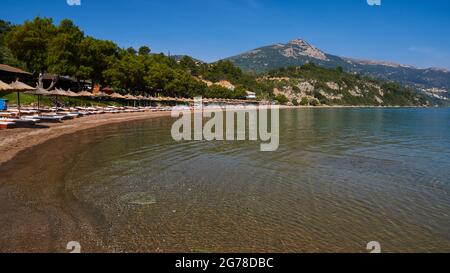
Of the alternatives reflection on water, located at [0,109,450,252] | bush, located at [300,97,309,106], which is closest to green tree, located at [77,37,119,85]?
reflection on water, located at [0,109,450,252]

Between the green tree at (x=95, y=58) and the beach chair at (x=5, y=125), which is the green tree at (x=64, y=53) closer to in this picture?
the green tree at (x=95, y=58)

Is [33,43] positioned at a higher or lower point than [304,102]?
higher

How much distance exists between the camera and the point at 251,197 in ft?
36.4

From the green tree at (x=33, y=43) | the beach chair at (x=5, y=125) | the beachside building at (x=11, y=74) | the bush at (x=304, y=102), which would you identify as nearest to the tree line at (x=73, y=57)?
the green tree at (x=33, y=43)

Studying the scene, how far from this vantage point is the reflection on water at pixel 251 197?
7.76 m

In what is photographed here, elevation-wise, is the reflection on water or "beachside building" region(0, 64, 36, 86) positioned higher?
"beachside building" region(0, 64, 36, 86)

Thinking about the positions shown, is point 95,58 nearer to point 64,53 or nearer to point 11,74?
point 64,53

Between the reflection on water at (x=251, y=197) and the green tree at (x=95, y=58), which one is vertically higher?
the green tree at (x=95, y=58)

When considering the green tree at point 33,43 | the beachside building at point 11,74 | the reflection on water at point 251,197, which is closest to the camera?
the reflection on water at point 251,197

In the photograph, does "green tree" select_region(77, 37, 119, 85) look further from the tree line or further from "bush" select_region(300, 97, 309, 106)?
"bush" select_region(300, 97, 309, 106)

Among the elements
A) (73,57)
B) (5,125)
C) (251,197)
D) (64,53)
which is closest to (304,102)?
(73,57)

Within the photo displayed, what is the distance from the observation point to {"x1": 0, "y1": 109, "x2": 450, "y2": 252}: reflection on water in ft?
25.5

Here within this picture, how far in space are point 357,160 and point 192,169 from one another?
885 centimetres

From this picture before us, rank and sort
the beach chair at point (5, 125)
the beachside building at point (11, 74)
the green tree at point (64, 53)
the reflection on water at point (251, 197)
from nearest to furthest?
the reflection on water at point (251, 197) → the beach chair at point (5, 125) → the beachside building at point (11, 74) → the green tree at point (64, 53)
